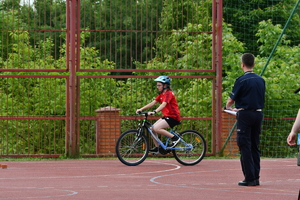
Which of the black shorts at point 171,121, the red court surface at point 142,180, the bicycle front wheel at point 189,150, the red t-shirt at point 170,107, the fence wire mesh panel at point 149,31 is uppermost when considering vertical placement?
the fence wire mesh panel at point 149,31

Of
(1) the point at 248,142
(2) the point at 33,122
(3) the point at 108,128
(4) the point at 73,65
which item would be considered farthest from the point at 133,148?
(1) the point at 248,142

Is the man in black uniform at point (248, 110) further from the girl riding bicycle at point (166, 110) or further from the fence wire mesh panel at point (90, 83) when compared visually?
the fence wire mesh panel at point (90, 83)

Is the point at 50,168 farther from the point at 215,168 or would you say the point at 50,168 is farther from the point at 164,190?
the point at 164,190

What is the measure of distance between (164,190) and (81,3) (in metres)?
8.06

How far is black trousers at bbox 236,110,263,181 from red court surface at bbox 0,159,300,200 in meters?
0.25

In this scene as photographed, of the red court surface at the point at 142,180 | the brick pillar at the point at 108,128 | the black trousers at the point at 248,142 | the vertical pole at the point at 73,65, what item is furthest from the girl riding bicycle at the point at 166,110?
the black trousers at the point at 248,142

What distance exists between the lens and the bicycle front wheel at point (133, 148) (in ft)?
39.3

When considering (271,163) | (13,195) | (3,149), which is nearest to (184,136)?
(271,163)

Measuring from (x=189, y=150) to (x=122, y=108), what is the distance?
291 centimetres

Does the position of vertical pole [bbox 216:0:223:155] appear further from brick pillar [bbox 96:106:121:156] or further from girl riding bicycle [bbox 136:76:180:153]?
girl riding bicycle [bbox 136:76:180:153]

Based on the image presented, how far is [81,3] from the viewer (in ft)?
49.6

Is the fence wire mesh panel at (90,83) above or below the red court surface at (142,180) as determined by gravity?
above

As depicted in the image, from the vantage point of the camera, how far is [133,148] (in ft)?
39.4

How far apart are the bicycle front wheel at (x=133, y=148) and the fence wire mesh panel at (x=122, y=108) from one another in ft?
6.71
